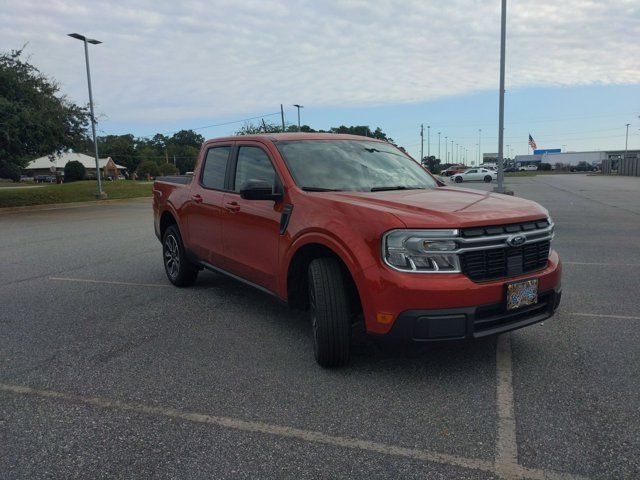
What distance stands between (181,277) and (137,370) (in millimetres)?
2616

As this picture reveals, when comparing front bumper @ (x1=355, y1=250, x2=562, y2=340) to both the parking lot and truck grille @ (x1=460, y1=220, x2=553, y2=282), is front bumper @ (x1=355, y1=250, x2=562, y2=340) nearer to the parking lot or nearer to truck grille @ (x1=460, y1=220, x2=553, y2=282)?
truck grille @ (x1=460, y1=220, x2=553, y2=282)

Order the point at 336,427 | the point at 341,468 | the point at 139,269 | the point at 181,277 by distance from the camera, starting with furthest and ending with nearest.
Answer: the point at 139,269 → the point at 181,277 → the point at 336,427 → the point at 341,468

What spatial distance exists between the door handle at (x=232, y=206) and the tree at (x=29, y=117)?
17508 millimetres

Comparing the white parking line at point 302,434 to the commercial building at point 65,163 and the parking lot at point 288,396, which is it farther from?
the commercial building at point 65,163

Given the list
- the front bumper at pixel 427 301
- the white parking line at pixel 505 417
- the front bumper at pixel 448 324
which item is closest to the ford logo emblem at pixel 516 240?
the front bumper at pixel 427 301

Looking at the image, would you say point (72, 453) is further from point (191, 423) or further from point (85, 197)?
point (85, 197)

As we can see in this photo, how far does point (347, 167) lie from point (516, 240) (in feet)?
5.63

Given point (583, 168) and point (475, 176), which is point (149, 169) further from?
point (583, 168)

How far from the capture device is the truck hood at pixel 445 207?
3439mm

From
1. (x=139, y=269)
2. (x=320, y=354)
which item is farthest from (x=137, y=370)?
(x=139, y=269)

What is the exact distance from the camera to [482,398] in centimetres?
347

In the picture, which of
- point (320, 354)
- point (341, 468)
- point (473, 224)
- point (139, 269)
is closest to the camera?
point (341, 468)

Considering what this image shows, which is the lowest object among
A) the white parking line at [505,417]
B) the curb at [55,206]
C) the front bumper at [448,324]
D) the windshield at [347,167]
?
the white parking line at [505,417]

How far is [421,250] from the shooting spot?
3400mm
